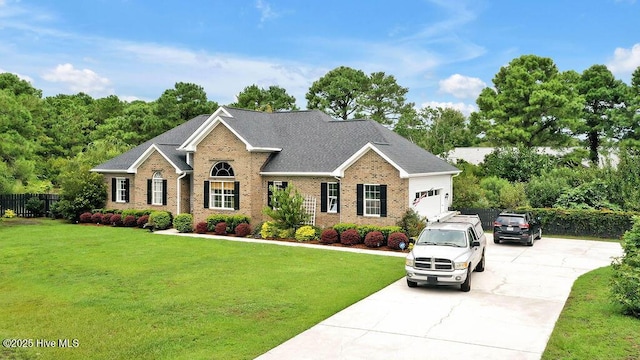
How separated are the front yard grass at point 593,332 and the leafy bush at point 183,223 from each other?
2168cm

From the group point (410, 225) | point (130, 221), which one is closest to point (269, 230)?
point (410, 225)

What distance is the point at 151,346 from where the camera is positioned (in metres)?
10.4

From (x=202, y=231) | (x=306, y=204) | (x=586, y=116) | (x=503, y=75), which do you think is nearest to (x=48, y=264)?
(x=202, y=231)

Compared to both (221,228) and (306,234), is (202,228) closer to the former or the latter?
(221,228)

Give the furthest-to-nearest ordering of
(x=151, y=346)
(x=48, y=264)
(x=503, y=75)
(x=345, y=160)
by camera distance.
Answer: (x=503, y=75)
(x=345, y=160)
(x=48, y=264)
(x=151, y=346)

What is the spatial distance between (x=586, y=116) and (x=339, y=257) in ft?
145

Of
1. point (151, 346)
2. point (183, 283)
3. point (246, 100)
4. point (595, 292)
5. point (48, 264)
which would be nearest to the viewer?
point (151, 346)

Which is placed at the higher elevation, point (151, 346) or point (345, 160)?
point (345, 160)

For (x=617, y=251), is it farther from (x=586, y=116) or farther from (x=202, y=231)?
(x=586, y=116)

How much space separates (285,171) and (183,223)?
22.9 feet

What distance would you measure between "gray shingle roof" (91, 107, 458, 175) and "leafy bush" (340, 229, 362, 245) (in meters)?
4.14

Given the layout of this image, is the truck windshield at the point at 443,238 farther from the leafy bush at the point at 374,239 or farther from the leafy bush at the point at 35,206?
the leafy bush at the point at 35,206

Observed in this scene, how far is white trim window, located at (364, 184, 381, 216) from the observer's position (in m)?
26.1

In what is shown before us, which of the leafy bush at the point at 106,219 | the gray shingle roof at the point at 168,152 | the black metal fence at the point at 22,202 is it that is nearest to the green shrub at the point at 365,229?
the gray shingle roof at the point at 168,152
